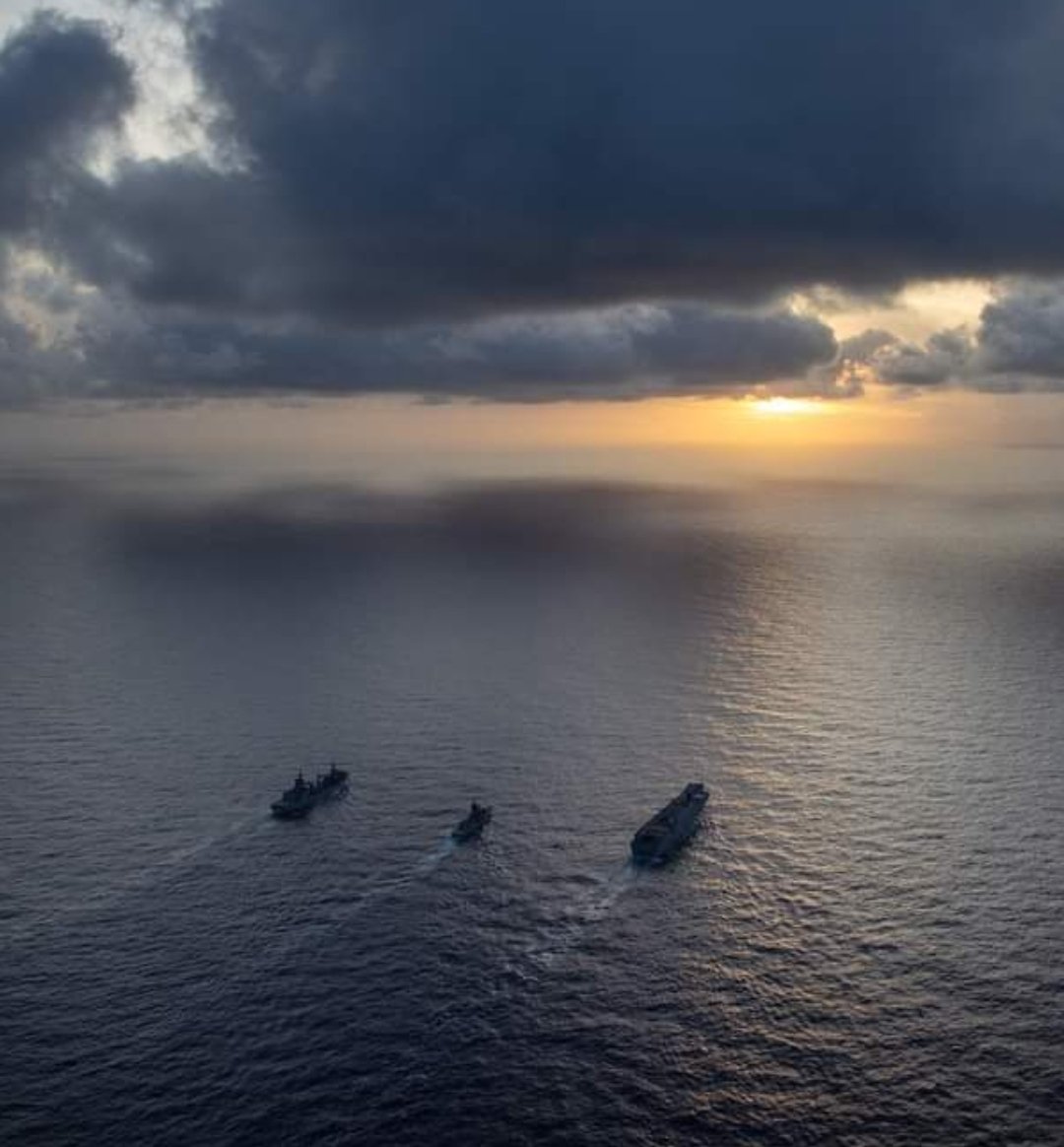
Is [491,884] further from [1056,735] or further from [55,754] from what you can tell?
[1056,735]

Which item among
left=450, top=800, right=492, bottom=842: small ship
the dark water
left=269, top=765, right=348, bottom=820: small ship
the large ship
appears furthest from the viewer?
left=269, top=765, right=348, bottom=820: small ship

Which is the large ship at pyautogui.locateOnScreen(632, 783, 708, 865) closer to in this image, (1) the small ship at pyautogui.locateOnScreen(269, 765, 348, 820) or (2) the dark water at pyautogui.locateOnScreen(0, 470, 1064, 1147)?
(2) the dark water at pyautogui.locateOnScreen(0, 470, 1064, 1147)

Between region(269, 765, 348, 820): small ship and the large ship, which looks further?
region(269, 765, 348, 820): small ship

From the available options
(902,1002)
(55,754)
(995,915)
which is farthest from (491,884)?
(55,754)

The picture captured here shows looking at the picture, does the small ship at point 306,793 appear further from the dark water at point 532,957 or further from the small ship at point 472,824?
the small ship at point 472,824

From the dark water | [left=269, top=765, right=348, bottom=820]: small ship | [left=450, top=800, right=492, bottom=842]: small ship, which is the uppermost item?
[left=269, top=765, right=348, bottom=820]: small ship

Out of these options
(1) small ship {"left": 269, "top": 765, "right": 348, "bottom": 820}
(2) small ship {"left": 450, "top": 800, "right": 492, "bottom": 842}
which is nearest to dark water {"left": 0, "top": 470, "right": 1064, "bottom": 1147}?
(2) small ship {"left": 450, "top": 800, "right": 492, "bottom": 842}

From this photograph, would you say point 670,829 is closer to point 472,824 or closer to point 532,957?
point 472,824

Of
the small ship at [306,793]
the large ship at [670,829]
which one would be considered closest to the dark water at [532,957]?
the large ship at [670,829]
